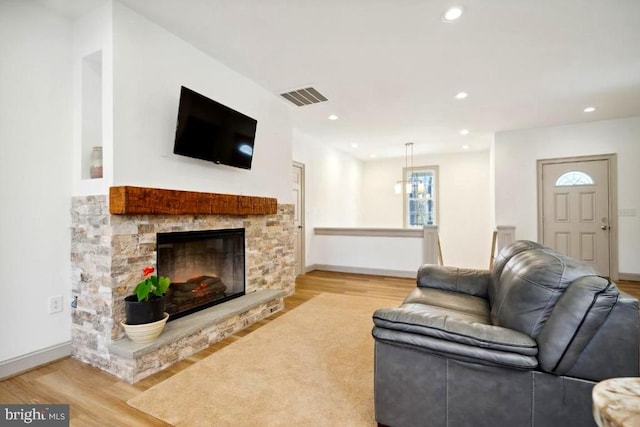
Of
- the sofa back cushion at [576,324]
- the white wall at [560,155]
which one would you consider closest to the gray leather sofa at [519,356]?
the sofa back cushion at [576,324]

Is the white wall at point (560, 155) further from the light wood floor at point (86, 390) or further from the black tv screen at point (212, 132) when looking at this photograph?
the light wood floor at point (86, 390)

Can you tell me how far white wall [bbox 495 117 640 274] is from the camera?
4.60 metres

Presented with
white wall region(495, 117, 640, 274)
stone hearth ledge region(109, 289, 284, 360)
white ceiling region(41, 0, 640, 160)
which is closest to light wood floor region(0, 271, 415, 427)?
stone hearth ledge region(109, 289, 284, 360)

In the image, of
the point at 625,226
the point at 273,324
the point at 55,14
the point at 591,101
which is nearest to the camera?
the point at 55,14

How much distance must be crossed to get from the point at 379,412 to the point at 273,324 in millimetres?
1751

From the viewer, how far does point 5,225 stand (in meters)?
2.01

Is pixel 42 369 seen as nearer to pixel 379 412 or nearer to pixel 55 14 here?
pixel 379 412

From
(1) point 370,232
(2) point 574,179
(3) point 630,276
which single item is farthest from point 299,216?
(3) point 630,276

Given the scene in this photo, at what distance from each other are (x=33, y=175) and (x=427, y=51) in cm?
341

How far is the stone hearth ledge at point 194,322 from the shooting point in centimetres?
197

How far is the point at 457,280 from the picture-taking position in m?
2.56

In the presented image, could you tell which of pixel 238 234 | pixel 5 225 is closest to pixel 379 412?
pixel 238 234

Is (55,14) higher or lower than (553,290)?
higher

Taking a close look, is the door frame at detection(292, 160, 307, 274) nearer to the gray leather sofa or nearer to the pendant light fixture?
the pendant light fixture
